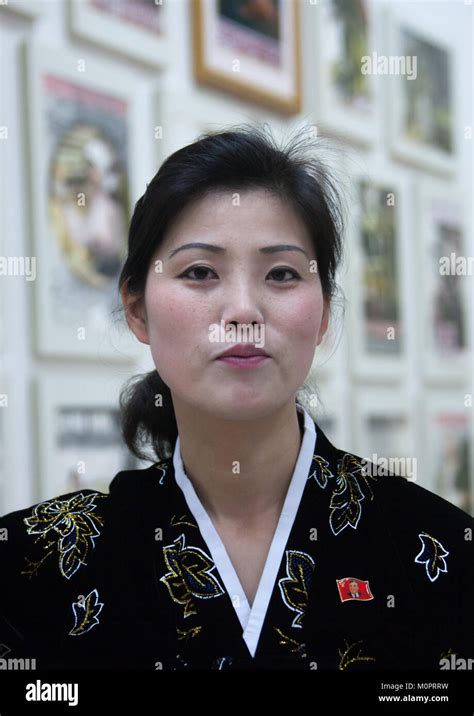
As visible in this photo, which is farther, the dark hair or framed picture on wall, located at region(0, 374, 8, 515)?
framed picture on wall, located at region(0, 374, 8, 515)

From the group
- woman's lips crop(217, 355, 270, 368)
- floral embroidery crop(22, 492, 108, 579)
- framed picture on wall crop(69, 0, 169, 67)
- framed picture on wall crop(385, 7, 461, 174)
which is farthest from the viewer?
framed picture on wall crop(385, 7, 461, 174)

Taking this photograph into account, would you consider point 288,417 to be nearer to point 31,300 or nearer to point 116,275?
point 31,300

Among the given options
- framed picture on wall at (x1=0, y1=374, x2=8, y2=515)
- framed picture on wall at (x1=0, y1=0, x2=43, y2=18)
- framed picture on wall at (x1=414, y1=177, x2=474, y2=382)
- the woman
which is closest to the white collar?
the woman

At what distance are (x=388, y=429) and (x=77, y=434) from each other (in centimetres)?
94

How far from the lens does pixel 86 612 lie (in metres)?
0.87

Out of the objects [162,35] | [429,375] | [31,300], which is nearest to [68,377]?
[31,300]

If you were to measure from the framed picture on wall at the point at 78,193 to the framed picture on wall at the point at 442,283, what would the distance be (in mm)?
948

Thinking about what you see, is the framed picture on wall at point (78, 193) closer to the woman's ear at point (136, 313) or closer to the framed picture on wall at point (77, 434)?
the framed picture on wall at point (77, 434)

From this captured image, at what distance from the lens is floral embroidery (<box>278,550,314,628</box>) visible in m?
0.86

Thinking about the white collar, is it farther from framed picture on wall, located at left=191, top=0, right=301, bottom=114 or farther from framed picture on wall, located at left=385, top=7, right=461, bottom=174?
framed picture on wall, located at left=385, top=7, right=461, bottom=174

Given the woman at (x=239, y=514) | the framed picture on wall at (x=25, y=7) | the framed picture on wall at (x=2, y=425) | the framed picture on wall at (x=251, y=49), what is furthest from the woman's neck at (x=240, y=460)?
the framed picture on wall at (x=251, y=49)

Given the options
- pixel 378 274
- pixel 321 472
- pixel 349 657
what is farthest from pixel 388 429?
pixel 349 657

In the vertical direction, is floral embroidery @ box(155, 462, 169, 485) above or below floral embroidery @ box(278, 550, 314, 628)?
above

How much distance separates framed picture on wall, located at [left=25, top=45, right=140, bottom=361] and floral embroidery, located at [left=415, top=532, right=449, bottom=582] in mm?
809
